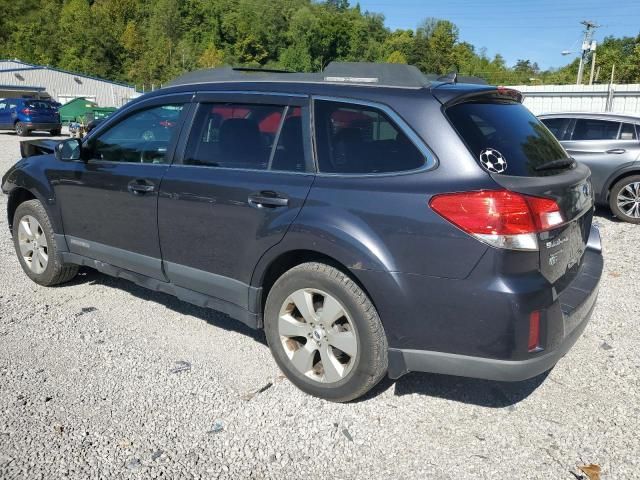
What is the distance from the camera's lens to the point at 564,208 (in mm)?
2816

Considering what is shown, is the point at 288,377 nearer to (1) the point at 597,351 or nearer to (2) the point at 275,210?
(2) the point at 275,210

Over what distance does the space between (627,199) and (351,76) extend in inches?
270

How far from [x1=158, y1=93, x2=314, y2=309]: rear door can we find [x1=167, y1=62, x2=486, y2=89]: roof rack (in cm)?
17

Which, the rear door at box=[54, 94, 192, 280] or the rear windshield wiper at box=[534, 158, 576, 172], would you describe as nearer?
the rear windshield wiper at box=[534, 158, 576, 172]

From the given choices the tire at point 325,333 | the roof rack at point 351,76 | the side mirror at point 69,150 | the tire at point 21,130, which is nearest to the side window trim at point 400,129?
the roof rack at point 351,76

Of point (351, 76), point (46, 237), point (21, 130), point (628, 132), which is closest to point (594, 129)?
point (628, 132)

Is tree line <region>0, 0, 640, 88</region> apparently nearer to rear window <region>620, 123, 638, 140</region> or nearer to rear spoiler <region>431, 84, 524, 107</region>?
rear window <region>620, 123, 638, 140</region>

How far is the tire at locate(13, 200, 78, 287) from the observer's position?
4.79 meters

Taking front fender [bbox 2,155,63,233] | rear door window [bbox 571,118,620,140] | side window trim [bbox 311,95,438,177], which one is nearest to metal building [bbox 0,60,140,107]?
rear door window [bbox 571,118,620,140]

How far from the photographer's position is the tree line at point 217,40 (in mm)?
95062

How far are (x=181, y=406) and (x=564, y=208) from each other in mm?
2316

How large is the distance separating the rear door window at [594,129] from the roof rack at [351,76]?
5914mm

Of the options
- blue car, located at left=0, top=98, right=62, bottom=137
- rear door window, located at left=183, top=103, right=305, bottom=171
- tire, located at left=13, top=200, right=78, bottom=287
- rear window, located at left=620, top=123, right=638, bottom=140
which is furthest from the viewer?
blue car, located at left=0, top=98, right=62, bottom=137

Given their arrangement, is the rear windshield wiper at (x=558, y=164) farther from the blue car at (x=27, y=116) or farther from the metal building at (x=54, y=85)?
the metal building at (x=54, y=85)
